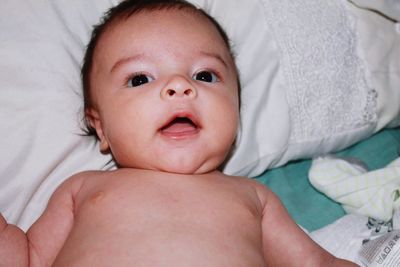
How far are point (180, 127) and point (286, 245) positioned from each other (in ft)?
1.39

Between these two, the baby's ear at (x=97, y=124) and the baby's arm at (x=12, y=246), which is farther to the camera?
the baby's ear at (x=97, y=124)

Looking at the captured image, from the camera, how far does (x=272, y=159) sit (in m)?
1.57

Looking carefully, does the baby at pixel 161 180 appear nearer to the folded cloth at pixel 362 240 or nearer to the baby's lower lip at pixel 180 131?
the baby's lower lip at pixel 180 131

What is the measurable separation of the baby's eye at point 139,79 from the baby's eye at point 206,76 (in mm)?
124

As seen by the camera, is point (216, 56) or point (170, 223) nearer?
point (170, 223)

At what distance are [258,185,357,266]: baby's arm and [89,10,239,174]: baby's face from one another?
8.8 inches

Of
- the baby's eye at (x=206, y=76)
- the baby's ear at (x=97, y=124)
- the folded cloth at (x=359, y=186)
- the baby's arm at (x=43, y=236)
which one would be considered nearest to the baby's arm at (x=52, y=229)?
the baby's arm at (x=43, y=236)

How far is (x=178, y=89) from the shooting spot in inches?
44.6

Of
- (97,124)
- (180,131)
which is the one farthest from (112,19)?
(180,131)

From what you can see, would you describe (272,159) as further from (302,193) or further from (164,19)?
(164,19)

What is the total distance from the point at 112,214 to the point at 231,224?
287mm

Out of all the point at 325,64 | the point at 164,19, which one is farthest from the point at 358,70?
the point at 164,19

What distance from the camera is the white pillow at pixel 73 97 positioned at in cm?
129

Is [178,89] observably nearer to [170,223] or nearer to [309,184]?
[170,223]
